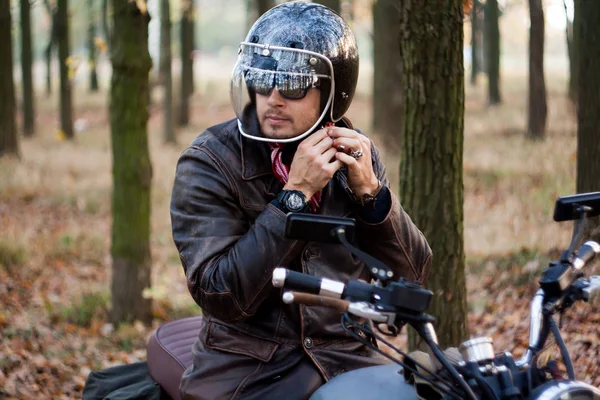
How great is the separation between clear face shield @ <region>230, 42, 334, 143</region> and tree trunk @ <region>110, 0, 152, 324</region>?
4.56m

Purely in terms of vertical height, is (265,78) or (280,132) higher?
(265,78)

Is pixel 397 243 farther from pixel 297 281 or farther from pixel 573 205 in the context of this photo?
pixel 297 281

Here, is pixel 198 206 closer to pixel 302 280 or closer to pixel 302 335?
pixel 302 335

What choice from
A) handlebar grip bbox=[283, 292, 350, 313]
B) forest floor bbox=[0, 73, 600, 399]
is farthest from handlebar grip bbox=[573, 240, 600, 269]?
forest floor bbox=[0, 73, 600, 399]

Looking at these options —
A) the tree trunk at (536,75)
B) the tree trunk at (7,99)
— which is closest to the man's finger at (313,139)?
the tree trunk at (536,75)

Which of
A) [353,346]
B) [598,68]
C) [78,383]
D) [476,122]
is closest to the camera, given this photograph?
[353,346]

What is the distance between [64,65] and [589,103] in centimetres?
1745

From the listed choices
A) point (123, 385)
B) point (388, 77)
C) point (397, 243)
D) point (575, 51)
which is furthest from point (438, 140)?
point (388, 77)

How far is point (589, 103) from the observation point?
7000 mm

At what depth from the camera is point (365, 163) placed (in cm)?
283

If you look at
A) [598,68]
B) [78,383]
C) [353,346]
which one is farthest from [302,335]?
[598,68]

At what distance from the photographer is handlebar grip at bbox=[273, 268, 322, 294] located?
205 centimetres

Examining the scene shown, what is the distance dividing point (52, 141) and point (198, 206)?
2149 cm

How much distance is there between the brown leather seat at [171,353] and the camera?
3.24 meters
